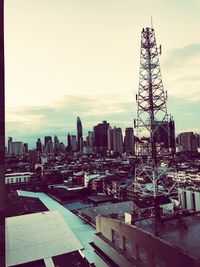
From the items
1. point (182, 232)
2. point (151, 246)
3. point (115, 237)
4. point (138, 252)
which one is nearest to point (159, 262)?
point (151, 246)

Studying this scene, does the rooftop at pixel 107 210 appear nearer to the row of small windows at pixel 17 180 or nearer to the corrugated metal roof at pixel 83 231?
the corrugated metal roof at pixel 83 231

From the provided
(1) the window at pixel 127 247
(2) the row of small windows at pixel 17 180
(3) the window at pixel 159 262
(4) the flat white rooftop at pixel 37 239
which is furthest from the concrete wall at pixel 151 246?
(2) the row of small windows at pixel 17 180

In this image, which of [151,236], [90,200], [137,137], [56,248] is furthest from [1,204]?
[90,200]

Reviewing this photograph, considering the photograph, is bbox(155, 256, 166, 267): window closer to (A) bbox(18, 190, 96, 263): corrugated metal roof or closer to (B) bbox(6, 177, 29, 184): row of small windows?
(A) bbox(18, 190, 96, 263): corrugated metal roof

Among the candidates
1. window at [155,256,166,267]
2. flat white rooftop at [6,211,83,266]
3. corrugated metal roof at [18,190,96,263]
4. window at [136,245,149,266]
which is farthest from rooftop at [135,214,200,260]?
flat white rooftop at [6,211,83,266]

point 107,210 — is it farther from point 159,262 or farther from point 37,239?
point 159,262

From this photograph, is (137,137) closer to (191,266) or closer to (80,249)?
(191,266)
